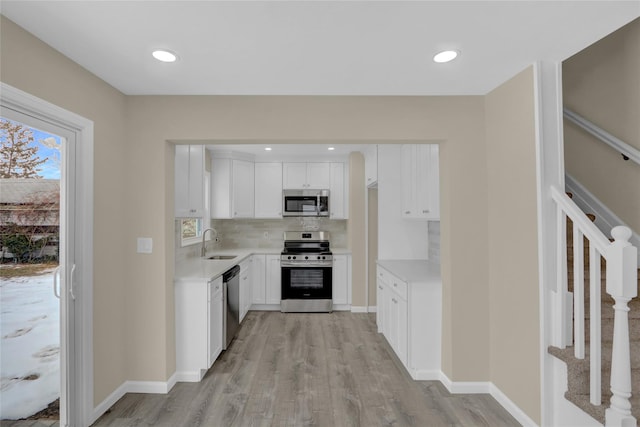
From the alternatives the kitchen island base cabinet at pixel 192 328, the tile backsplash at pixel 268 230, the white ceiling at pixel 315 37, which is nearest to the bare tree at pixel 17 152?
the white ceiling at pixel 315 37

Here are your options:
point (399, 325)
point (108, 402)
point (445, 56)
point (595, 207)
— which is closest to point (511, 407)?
point (399, 325)

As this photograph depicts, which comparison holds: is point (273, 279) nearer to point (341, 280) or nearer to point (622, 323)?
point (341, 280)

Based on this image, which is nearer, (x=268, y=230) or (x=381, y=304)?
(x=381, y=304)

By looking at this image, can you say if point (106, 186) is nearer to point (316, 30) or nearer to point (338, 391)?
point (316, 30)

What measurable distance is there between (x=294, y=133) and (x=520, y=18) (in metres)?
1.60

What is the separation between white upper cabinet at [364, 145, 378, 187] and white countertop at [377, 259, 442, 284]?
3.56ft

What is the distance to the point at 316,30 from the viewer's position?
66.7 inches

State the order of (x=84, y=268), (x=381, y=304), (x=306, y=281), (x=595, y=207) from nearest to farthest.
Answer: (x=84, y=268), (x=595, y=207), (x=381, y=304), (x=306, y=281)

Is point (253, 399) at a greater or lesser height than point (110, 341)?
lesser

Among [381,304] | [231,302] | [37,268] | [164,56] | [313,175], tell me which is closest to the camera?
[37,268]

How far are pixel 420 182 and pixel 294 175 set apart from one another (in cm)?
243

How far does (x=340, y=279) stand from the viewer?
15.8ft

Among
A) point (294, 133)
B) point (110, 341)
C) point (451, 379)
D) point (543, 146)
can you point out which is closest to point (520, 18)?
point (543, 146)

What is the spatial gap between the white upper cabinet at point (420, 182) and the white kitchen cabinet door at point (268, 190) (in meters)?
2.17
